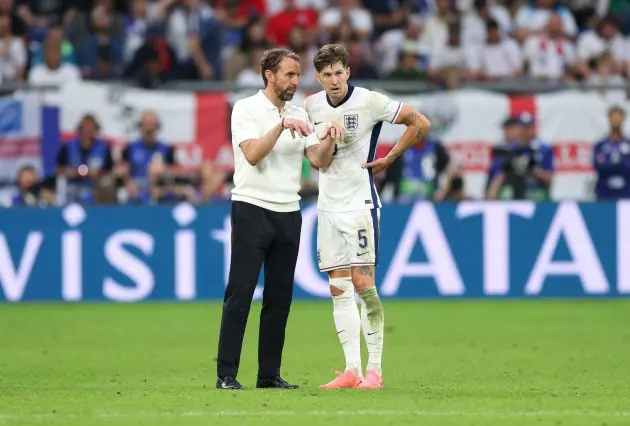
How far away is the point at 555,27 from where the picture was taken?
22.8 metres

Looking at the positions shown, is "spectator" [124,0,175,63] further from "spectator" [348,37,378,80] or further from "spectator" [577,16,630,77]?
"spectator" [577,16,630,77]

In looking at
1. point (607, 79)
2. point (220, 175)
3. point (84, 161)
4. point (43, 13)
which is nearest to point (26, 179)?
point (84, 161)

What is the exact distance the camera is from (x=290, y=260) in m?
10.1

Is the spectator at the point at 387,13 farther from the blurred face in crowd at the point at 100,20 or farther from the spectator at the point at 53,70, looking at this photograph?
the spectator at the point at 53,70

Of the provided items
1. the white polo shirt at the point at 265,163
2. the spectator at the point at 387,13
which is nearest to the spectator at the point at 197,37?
the spectator at the point at 387,13

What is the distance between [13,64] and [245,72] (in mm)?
3608

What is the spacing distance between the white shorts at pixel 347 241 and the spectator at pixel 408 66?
11.1 metres

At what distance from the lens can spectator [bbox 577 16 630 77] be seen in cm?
2269

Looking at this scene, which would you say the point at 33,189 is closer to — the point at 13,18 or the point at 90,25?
the point at 90,25

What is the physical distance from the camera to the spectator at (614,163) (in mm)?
19469

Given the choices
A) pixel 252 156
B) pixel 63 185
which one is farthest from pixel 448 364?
pixel 63 185

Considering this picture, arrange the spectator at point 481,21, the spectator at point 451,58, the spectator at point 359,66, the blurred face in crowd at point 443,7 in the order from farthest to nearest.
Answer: the blurred face in crowd at point 443,7 < the spectator at point 481,21 < the spectator at point 451,58 < the spectator at point 359,66

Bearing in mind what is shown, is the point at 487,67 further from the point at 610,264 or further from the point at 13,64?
the point at 13,64

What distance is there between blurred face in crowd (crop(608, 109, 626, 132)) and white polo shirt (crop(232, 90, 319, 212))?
34.1 ft
